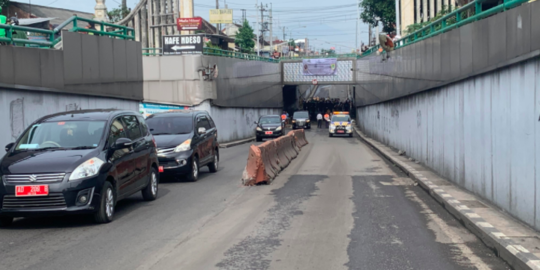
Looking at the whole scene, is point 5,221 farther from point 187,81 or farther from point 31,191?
point 187,81

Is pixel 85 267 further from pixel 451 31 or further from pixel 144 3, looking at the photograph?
pixel 144 3

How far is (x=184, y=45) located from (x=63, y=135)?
26007 millimetres

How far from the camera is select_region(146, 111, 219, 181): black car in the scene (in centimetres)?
1520

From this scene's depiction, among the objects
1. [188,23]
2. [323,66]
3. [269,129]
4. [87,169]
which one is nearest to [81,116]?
[87,169]

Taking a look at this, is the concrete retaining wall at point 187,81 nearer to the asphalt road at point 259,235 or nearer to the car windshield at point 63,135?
the asphalt road at point 259,235

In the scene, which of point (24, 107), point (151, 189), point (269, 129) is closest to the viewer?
point (151, 189)

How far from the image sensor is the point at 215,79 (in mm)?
36688

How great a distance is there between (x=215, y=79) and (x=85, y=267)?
30.5 meters

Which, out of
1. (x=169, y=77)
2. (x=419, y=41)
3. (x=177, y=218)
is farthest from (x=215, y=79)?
(x=177, y=218)

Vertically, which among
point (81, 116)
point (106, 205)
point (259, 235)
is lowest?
point (259, 235)

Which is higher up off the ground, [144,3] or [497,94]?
[144,3]

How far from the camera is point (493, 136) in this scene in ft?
33.1

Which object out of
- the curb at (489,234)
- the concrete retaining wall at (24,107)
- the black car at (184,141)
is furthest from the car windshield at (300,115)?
the curb at (489,234)

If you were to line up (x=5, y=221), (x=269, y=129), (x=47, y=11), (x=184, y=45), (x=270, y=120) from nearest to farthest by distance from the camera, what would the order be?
(x=5, y=221) → (x=184, y=45) → (x=269, y=129) → (x=270, y=120) → (x=47, y=11)
